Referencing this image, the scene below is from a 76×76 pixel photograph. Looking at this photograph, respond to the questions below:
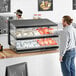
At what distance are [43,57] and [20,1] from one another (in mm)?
3570

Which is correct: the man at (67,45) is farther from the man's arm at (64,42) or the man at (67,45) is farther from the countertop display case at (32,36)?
the countertop display case at (32,36)

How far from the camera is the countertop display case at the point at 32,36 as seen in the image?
4.29 meters

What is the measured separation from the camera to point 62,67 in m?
4.64

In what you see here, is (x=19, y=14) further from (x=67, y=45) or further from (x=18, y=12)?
(x=67, y=45)

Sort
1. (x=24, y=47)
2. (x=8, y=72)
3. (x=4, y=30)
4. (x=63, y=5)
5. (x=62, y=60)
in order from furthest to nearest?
(x=63, y=5) < (x=4, y=30) < (x=62, y=60) < (x=24, y=47) < (x=8, y=72)

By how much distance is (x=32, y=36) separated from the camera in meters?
4.33

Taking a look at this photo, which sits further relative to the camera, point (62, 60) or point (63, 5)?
point (63, 5)

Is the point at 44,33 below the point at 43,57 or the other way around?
the other way around

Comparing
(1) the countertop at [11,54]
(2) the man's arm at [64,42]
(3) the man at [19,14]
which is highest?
(3) the man at [19,14]

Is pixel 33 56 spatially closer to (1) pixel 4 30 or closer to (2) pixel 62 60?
(2) pixel 62 60

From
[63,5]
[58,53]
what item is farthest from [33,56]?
[63,5]

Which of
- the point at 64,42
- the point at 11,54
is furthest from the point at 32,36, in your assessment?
the point at 64,42

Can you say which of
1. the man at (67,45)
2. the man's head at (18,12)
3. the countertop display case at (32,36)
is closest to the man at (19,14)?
the man's head at (18,12)

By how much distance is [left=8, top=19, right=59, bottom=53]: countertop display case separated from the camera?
429 centimetres
